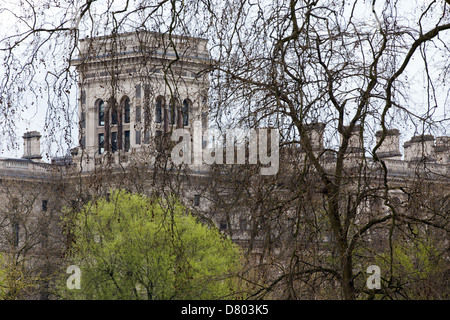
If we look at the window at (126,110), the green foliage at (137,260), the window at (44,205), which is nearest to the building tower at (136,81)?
the window at (126,110)

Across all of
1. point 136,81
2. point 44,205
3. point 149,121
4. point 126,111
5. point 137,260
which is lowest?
point 137,260

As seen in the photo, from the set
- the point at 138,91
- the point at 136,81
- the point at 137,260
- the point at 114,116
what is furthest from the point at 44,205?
the point at 114,116

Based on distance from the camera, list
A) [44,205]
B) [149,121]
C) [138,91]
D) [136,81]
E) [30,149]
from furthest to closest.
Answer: [30,149]
[44,205]
[136,81]
[138,91]
[149,121]

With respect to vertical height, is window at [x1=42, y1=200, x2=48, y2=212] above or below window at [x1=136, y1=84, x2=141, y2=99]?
below

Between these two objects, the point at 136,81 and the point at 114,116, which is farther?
the point at 136,81

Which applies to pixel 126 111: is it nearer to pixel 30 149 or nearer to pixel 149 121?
pixel 149 121

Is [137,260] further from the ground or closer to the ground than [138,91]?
closer to the ground

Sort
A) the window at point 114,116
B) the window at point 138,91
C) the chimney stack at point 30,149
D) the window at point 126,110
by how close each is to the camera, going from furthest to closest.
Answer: the chimney stack at point 30,149 < the window at point 126,110 < the window at point 138,91 < the window at point 114,116

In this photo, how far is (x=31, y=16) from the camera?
448 inches

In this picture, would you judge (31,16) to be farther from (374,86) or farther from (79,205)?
(374,86)

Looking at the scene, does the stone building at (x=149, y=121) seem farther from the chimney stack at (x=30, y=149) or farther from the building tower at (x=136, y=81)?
the chimney stack at (x=30, y=149)

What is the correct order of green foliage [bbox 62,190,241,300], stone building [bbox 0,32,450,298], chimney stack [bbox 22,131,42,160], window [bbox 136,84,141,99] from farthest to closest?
chimney stack [bbox 22,131,42,160], green foliage [bbox 62,190,241,300], window [bbox 136,84,141,99], stone building [bbox 0,32,450,298]

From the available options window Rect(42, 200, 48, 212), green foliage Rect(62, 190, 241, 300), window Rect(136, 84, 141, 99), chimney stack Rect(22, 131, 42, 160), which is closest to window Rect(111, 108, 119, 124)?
window Rect(136, 84, 141, 99)

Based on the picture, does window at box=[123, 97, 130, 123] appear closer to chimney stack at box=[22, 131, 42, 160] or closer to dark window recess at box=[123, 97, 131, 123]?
dark window recess at box=[123, 97, 131, 123]
